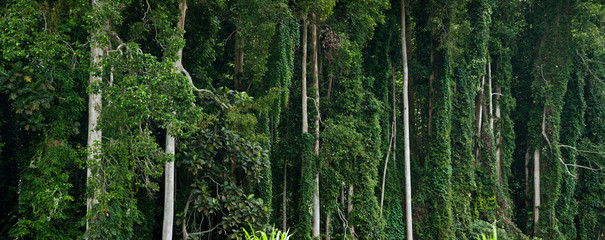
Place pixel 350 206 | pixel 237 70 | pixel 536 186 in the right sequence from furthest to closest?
1. pixel 536 186
2. pixel 350 206
3. pixel 237 70

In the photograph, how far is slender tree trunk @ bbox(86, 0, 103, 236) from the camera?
673cm

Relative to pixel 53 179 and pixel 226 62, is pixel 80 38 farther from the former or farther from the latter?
pixel 226 62

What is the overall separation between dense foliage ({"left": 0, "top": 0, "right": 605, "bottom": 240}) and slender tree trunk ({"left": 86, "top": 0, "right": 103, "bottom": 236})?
1.8 inches

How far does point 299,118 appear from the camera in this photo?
11.5 m

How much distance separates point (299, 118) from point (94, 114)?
205 inches

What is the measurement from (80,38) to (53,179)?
2327mm

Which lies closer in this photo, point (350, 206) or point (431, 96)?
point (350, 206)

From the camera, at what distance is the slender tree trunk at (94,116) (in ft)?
22.1

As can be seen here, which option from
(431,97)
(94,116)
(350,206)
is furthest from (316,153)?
(94,116)

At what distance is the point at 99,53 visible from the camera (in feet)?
23.8

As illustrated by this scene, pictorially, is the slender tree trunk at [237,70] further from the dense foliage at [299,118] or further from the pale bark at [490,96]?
the pale bark at [490,96]

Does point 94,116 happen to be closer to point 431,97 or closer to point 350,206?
point 350,206

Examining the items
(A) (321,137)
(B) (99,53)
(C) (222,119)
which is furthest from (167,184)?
(A) (321,137)

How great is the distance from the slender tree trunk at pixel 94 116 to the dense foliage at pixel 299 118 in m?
0.05
